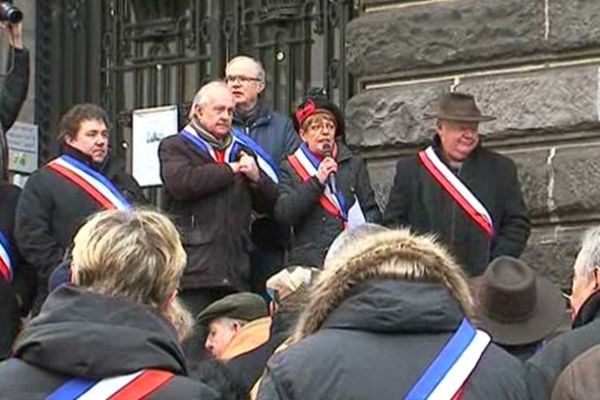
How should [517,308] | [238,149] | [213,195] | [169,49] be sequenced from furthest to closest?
[169,49]
[238,149]
[213,195]
[517,308]

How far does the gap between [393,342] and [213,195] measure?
426 cm

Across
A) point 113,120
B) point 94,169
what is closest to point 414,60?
point 94,169

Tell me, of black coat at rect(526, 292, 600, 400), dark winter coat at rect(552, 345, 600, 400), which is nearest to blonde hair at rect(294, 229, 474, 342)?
dark winter coat at rect(552, 345, 600, 400)

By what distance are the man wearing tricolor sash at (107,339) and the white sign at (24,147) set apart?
7.11 meters

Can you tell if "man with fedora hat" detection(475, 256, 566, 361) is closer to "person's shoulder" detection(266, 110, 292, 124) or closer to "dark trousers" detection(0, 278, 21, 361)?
"dark trousers" detection(0, 278, 21, 361)

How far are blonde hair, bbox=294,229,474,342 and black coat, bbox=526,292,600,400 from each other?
0.87 metres

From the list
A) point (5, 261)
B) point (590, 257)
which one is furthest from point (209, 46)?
point (590, 257)

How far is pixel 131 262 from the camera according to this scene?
13.0ft

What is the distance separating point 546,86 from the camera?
27.7ft

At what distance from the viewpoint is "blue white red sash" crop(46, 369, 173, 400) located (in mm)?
3836

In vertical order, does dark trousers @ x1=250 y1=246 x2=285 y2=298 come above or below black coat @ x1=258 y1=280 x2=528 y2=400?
below

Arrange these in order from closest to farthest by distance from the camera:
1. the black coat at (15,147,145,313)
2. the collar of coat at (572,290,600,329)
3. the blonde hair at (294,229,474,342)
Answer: the blonde hair at (294,229,474,342) < the collar of coat at (572,290,600,329) < the black coat at (15,147,145,313)

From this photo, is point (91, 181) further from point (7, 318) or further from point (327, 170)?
point (327, 170)

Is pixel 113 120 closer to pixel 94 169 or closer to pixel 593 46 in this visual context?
pixel 94 169
